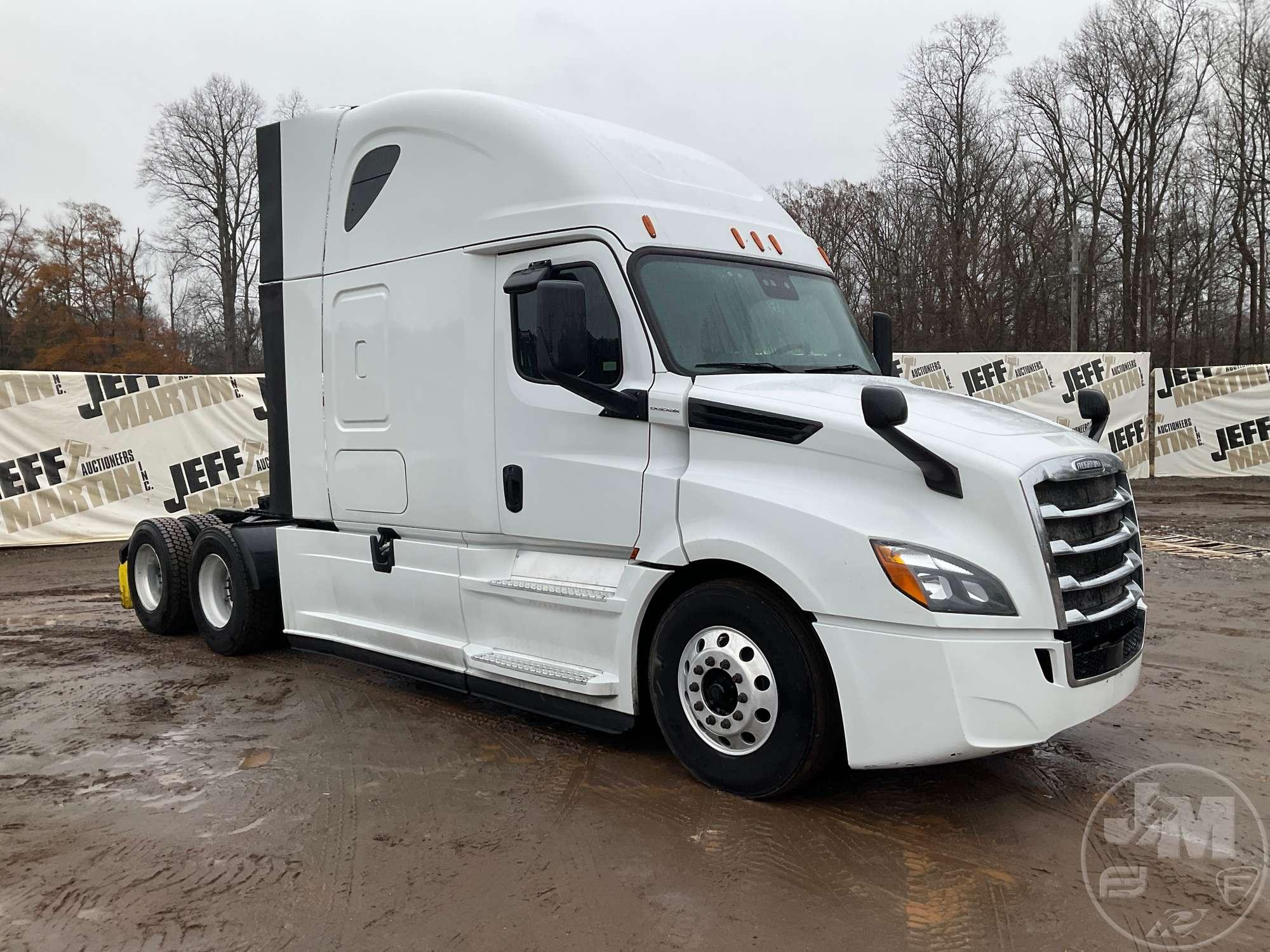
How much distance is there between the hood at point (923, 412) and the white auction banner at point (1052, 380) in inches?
586

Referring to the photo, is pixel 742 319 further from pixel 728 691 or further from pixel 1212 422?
pixel 1212 422

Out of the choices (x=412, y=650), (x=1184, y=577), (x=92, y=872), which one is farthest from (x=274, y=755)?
(x=1184, y=577)

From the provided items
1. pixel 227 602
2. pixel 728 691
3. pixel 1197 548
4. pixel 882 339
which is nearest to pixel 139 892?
pixel 728 691

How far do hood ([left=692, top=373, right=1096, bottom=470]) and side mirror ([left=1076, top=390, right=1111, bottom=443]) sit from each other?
1.32 feet

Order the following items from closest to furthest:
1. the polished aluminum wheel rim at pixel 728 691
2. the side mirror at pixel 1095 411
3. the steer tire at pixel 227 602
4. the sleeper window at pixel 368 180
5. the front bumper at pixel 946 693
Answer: the front bumper at pixel 946 693 < the polished aluminum wheel rim at pixel 728 691 < the side mirror at pixel 1095 411 < the sleeper window at pixel 368 180 < the steer tire at pixel 227 602

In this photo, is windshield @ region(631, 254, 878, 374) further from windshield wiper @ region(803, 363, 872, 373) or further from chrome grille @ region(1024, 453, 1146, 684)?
chrome grille @ region(1024, 453, 1146, 684)

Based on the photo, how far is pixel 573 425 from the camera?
16.0ft

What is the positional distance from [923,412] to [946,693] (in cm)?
130

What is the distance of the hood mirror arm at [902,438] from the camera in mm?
3779

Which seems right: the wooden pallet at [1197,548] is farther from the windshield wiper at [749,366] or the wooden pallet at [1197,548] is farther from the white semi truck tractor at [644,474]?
the windshield wiper at [749,366]

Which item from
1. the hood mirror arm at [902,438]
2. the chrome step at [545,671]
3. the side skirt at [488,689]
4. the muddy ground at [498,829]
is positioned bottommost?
the muddy ground at [498,829]

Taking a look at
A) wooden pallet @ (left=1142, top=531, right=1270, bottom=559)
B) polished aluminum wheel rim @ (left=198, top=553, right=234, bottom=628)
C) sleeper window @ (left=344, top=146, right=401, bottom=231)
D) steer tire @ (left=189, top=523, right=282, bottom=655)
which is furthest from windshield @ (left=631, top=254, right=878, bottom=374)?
wooden pallet @ (left=1142, top=531, right=1270, bottom=559)

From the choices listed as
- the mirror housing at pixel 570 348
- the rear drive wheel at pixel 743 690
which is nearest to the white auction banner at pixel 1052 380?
the mirror housing at pixel 570 348

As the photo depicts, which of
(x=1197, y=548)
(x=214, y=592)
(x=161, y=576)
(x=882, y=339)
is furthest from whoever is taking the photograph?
(x=1197, y=548)
